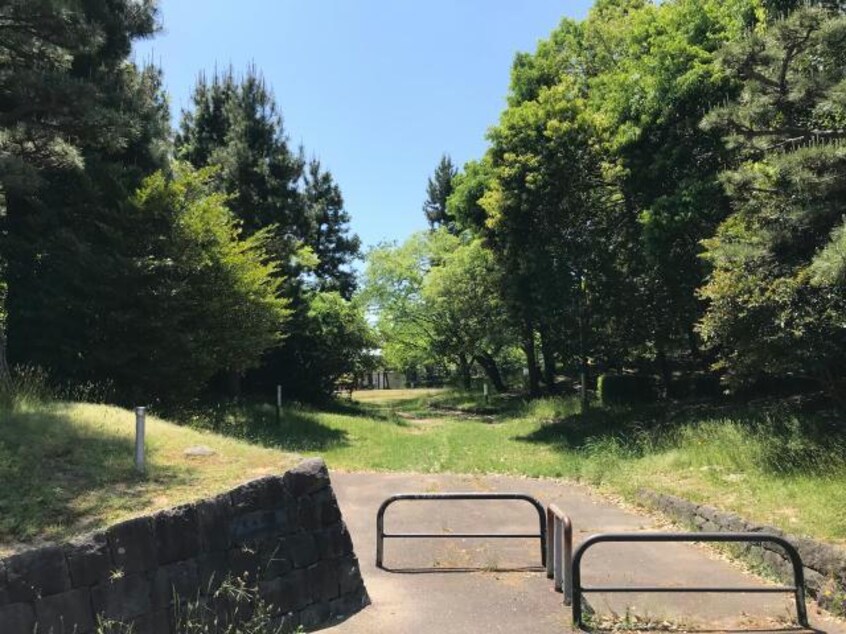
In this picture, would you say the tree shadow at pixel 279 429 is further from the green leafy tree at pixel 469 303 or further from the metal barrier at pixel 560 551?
the green leafy tree at pixel 469 303

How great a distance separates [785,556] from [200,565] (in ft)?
18.9

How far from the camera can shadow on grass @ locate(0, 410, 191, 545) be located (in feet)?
16.4

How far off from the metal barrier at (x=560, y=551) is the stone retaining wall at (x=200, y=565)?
193 cm

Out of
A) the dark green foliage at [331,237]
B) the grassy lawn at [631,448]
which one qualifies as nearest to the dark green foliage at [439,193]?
the dark green foliage at [331,237]

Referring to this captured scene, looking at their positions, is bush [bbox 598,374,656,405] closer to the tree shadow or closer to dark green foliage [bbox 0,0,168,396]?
the tree shadow

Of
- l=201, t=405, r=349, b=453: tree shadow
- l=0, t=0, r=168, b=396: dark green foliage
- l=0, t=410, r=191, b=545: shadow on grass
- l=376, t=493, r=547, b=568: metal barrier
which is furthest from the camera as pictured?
l=201, t=405, r=349, b=453: tree shadow

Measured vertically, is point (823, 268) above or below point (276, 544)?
above

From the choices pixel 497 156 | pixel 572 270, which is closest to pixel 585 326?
pixel 572 270

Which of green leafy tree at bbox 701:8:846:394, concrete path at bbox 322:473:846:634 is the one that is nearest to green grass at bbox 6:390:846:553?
concrete path at bbox 322:473:846:634

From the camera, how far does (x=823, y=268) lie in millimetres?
7980

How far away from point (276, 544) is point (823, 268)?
22.4ft

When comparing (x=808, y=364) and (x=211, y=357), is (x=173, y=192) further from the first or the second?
(x=808, y=364)

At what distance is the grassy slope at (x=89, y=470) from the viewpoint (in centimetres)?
507

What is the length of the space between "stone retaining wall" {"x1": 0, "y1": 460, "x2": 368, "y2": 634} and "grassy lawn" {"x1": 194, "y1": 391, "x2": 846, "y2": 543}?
16.3 feet
